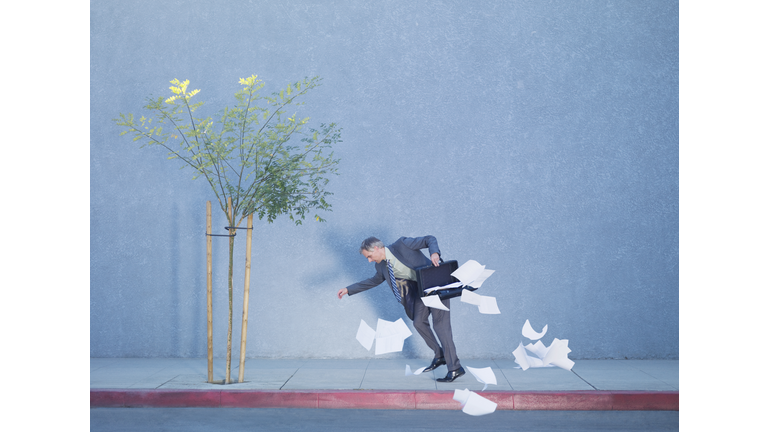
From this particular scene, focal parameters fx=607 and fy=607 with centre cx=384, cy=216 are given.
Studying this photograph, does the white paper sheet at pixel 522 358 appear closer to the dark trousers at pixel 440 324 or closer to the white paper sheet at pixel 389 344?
the dark trousers at pixel 440 324

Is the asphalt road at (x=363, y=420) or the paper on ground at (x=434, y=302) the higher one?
the paper on ground at (x=434, y=302)

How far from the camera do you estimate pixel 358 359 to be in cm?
866

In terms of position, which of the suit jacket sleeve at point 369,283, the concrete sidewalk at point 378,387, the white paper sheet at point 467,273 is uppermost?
the white paper sheet at point 467,273

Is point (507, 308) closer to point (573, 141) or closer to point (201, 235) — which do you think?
point (573, 141)

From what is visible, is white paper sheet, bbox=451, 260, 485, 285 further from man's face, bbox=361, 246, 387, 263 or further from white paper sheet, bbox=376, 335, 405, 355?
white paper sheet, bbox=376, 335, 405, 355

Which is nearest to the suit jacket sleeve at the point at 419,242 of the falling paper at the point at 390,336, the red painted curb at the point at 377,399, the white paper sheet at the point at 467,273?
the white paper sheet at the point at 467,273

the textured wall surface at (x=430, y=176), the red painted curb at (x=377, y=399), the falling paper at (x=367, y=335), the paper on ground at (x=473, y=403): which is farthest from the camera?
the textured wall surface at (x=430, y=176)

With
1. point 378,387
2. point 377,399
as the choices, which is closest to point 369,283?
point 378,387

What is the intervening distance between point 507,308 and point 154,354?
203 inches

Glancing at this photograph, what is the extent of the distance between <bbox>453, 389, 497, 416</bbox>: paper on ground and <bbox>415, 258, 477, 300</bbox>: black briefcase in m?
1.04

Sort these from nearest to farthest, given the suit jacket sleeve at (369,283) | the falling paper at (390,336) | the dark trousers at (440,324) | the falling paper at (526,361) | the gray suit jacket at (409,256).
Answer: the falling paper at (526,361) → the dark trousers at (440,324) → the gray suit jacket at (409,256) → the falling paper at (390,336) → the suit jacket sleeve at (369,283)

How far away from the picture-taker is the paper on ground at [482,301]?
630 cm

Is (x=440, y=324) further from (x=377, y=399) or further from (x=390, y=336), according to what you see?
(x=377, y=399)
